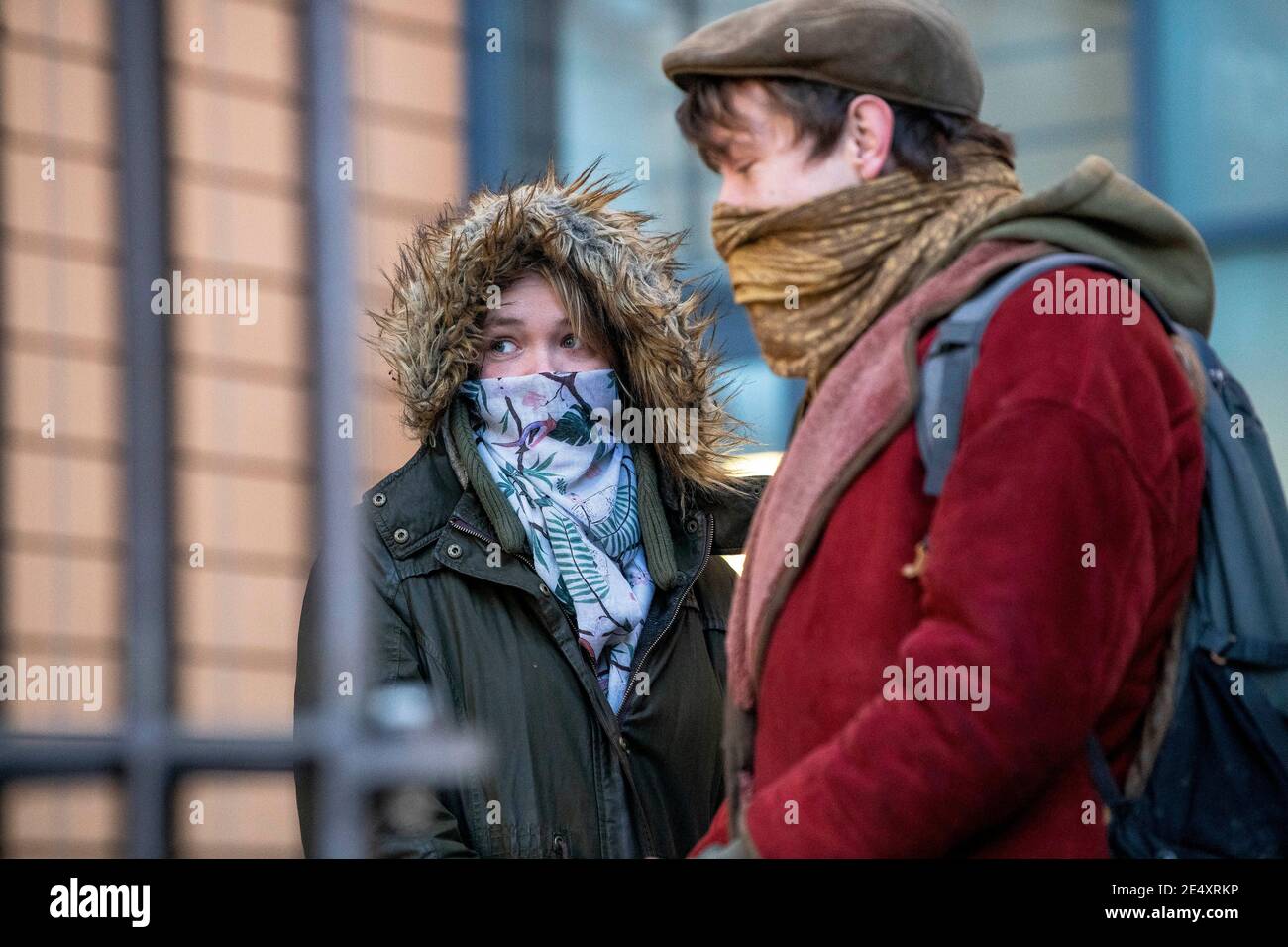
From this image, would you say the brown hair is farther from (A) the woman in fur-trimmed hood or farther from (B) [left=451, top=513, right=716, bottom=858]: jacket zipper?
(B) [left=451, top=513, right=716, bottom=858]: jacket zipper

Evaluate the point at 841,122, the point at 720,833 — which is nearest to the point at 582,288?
the point at 841,122

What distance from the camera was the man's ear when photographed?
84.2 inches

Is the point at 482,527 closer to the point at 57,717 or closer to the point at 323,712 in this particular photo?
the point at 323,712

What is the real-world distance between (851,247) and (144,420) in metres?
1.21

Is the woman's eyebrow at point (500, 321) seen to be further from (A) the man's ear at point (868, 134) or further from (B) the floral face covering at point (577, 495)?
(A) the man's ear at point (868, 134)

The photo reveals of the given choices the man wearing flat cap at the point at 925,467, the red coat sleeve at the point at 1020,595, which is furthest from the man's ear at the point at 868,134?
the red coat sleeve at the point at 1020,595

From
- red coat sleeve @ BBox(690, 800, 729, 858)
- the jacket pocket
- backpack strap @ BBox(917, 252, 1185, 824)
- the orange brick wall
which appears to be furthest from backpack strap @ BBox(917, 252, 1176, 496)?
the orange brick wall

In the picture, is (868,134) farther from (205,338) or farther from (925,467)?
(205,338)

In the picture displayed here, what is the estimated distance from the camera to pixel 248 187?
3.66 m

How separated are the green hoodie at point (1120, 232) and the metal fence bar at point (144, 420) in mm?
1331

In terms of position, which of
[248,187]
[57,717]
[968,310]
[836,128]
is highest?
[248,187]

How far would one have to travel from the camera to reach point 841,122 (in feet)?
7.05
